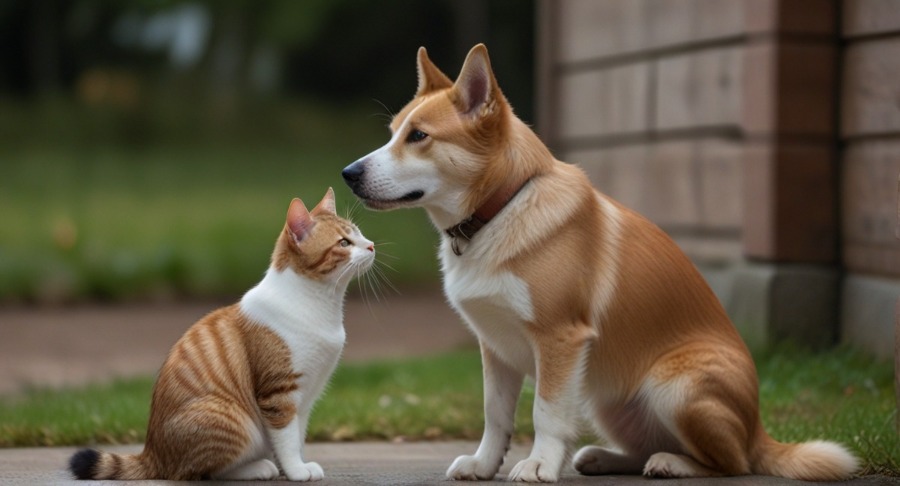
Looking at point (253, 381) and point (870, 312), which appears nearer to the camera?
point (253, 381)

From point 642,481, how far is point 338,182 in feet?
43.1

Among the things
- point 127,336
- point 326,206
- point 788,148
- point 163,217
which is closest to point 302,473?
point 326,206

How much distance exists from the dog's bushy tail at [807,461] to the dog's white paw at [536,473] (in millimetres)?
753

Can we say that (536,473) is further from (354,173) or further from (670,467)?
(354,173)

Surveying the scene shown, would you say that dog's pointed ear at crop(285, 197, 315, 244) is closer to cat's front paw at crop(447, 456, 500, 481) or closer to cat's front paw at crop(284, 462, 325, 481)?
cat's front paw at crop(284, 462, 325, 481)

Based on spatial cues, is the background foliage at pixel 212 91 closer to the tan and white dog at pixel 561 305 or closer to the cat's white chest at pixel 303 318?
the tan and white dog at pixel 561 305

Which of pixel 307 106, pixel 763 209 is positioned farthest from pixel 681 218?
pixel 307 106

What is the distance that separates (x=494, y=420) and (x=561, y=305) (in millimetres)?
535

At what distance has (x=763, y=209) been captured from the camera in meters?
6.69

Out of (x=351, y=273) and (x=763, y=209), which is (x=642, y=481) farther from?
(x=763, y=209)

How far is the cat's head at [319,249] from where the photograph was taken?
3910 millimetres

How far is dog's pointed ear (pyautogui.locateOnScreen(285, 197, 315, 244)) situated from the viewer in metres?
3.94

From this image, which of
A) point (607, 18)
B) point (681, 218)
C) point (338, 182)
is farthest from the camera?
point (338, 182)

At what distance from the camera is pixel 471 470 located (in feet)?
13.3
